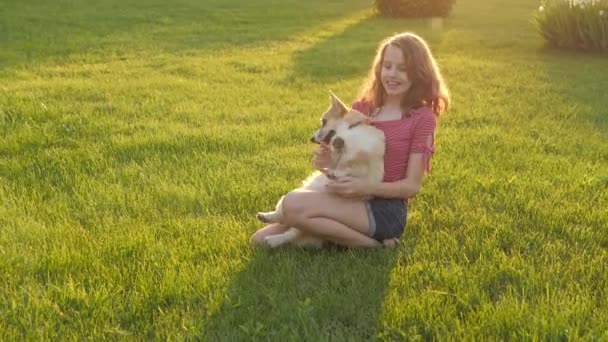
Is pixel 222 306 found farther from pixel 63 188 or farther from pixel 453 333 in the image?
pixel 63 188

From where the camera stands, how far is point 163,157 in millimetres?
6449

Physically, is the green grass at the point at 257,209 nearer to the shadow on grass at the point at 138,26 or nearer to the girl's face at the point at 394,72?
the girl's face at the point at 394,72

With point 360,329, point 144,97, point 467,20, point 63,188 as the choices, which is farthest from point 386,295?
point 467,20

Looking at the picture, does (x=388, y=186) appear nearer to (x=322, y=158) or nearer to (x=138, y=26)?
(x=322, y=158)

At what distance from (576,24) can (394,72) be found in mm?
10860

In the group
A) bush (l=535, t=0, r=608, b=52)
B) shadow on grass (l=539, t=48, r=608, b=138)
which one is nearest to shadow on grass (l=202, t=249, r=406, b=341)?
shadow on grass (l=539, t=48, r=608, b=138)

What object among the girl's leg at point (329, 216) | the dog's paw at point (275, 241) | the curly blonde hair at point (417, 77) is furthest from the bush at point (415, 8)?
the dog's paw at point (275, 241)

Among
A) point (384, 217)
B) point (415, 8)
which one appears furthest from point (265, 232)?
point (415, 8)

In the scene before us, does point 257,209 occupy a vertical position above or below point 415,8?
below

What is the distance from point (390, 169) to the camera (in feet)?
14.8

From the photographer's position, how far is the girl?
4.20 metres

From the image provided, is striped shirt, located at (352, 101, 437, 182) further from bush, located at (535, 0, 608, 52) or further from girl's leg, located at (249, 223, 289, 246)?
bush, located at (535, 0, 608, 52)

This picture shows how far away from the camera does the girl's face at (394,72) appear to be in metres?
4.45

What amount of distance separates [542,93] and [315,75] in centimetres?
370
